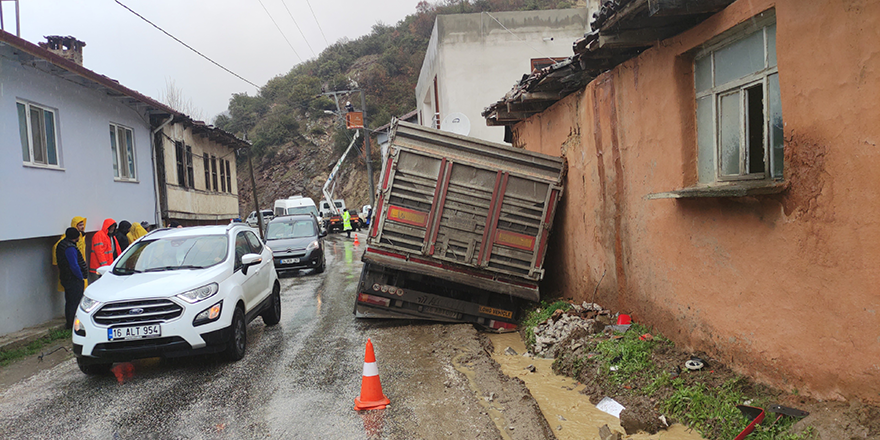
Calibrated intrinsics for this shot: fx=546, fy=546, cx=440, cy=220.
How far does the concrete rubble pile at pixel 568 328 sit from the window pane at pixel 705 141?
224cm

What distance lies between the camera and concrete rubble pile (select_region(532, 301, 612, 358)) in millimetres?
6613

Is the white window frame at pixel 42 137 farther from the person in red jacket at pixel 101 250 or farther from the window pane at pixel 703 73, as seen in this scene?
the window pane at pixel 703 73

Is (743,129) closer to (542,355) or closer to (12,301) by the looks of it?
(542,355)

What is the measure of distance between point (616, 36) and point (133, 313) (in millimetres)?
6047

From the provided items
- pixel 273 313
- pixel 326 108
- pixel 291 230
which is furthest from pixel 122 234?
pixel 326 108

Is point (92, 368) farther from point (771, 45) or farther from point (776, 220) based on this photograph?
point (771, 45)

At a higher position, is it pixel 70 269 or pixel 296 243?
pixel 70 269

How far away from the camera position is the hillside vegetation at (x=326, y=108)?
52594 millimetres

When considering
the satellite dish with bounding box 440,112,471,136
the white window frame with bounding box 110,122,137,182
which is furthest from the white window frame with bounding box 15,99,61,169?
the satellite dish with bounding box 440,112,471,136

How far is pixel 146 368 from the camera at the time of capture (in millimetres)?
6809

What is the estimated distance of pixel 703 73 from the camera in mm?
5363

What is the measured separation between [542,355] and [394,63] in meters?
54.0

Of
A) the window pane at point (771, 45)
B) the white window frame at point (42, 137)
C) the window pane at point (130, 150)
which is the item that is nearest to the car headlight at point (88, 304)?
the white window frame at point (42, 137)

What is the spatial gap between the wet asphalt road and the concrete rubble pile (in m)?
2.36
